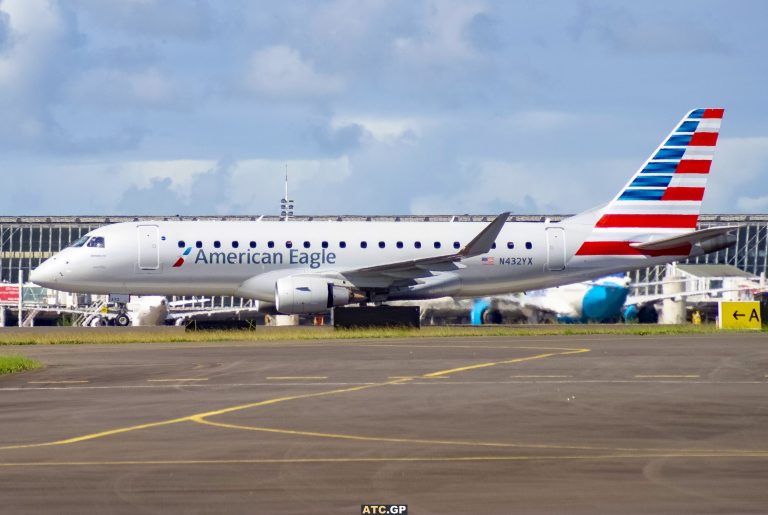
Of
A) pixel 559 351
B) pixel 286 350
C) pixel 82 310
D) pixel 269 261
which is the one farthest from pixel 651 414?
pixel 82 310

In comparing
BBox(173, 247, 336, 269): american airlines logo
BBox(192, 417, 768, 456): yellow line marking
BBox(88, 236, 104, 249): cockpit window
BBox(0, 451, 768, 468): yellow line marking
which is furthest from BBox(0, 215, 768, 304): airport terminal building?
BBox(0, 451, 768, 468): yellow line marking

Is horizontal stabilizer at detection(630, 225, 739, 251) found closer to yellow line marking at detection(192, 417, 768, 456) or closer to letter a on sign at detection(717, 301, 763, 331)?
letter a on sign at detection(717, 301, 763, 331)

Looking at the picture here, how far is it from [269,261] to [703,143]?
58.1 ft

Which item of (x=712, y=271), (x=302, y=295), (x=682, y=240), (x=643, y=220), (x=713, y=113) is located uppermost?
(x=713, y=113)

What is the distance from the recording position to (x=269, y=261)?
43188 millimetres

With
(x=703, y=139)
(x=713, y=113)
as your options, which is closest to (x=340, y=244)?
(x=703, y=139)

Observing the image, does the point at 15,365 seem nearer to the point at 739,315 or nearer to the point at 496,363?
the point at 496,363

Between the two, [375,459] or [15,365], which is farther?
[15,365]

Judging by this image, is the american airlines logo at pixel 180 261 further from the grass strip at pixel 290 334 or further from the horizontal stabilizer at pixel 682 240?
the horizontal stabilizer at pixel 682 240

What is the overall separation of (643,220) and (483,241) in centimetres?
795

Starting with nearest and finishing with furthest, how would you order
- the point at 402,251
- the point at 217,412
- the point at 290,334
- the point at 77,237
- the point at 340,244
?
the point at 217,412, the point at 290,334, the point at 340,244, the point at 402,251, the point at 77,237

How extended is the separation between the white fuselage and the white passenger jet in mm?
38

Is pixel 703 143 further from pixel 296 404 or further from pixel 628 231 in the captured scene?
pixel 296 404

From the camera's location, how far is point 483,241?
41.4 m
